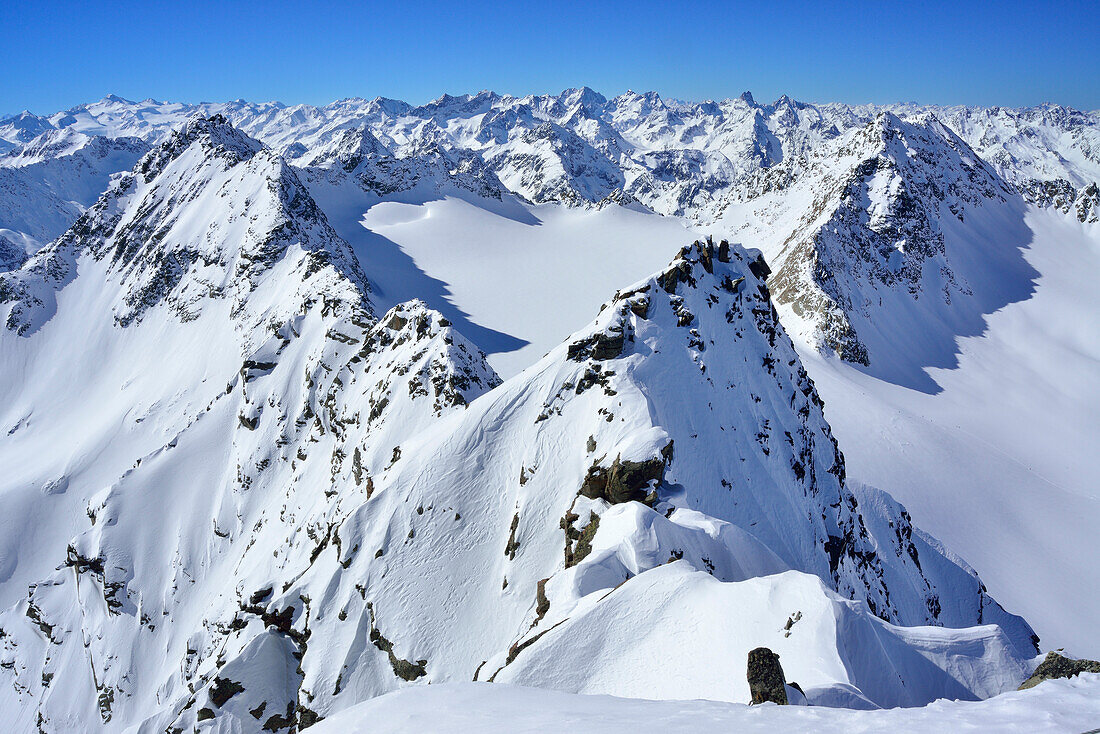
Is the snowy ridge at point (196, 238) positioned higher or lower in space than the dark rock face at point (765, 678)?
higher

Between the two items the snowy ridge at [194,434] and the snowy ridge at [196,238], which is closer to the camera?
the snowy ridge at [194,434]

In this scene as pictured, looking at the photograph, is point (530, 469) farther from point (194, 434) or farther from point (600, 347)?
point (194, 434)

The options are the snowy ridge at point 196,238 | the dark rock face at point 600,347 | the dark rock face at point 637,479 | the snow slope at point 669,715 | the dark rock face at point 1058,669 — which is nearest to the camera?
the snow slope at point 669,715

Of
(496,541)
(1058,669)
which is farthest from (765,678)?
(496,541)

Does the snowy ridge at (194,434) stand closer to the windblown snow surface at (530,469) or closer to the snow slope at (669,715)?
the windblown snow surface at (530,469)

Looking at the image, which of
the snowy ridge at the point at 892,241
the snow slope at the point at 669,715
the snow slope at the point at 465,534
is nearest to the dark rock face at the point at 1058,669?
the snow slope at the point at 465,534

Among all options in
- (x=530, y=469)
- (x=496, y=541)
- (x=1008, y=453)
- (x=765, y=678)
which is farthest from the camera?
(x=1008, y=453)

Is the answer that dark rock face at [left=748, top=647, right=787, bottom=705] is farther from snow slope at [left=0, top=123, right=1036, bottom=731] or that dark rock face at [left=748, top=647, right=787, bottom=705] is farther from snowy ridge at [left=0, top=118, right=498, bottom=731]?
snowy ridge at [left=0, top=118, right=498, bottom=731]
